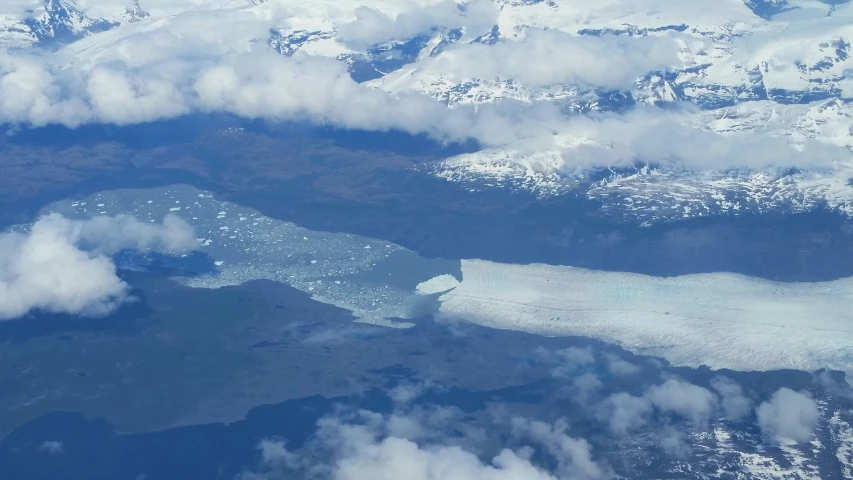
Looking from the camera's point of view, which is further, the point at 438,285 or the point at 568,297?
the point at 438,285

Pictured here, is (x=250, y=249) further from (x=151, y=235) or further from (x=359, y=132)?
(x=359, y=132)

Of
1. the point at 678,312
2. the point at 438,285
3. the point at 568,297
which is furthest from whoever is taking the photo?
the point at 438,285

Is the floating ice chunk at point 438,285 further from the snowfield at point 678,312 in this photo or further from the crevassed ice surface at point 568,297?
the snowfield at point 678,312

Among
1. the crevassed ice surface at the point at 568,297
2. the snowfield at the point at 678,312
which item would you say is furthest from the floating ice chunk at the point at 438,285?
the snowfield at the point at 678,312

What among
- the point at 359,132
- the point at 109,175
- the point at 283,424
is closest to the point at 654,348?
the point at 283,424

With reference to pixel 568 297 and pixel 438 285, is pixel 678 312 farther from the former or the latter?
pixel 438 285

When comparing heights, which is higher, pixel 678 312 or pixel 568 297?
pixel 678 312

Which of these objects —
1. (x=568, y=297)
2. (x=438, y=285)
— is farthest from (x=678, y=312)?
(x=438, y=285)

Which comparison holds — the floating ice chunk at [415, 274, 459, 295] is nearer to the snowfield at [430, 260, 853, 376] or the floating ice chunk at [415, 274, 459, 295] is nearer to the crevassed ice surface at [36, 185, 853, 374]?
the crevassed ice surface at [36, 185, 853, 374]
